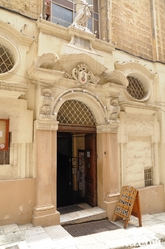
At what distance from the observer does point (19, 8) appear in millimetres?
6250

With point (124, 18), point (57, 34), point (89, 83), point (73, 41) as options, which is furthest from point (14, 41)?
point (124, 18)

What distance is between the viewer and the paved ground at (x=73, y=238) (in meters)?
4.17

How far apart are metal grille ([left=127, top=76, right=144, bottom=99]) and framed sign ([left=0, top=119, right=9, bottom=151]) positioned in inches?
191

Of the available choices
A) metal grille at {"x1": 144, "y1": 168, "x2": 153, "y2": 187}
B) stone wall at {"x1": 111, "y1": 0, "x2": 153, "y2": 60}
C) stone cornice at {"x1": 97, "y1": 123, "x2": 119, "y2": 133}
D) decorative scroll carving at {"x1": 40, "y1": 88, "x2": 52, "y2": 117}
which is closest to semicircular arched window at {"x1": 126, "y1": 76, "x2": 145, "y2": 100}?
stone wall at {"x1": 111, "y1": 0, "x2": 153, "y2": 60}

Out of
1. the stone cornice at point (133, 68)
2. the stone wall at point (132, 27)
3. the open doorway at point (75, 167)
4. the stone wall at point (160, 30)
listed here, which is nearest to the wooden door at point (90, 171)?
the open doorway at point (75, 167)

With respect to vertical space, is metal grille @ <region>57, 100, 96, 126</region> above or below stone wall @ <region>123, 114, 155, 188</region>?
above

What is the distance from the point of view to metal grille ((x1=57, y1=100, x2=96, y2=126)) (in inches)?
249

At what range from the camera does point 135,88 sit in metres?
8.17

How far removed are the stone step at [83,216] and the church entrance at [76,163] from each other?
48 cm

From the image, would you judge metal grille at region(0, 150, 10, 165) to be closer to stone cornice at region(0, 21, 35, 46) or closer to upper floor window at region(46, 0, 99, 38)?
stone cornice at region(0, 21, 35, 46)

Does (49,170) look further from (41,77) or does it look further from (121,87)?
(121,87)

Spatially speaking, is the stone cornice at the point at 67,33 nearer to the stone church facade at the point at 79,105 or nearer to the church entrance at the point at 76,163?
the stone church facade at the point at 79,105

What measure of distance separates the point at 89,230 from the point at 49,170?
1.92 meters

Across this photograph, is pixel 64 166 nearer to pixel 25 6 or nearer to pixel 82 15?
pixel 82 15
